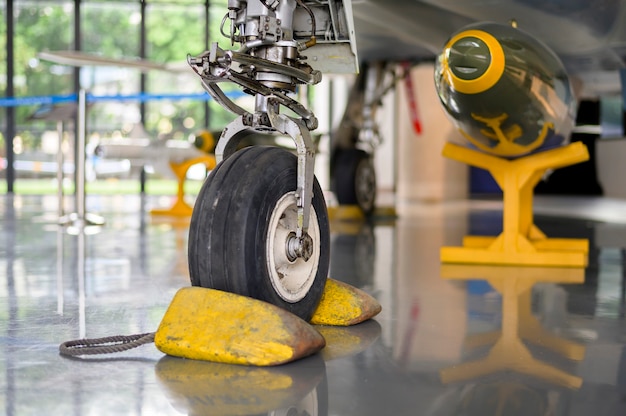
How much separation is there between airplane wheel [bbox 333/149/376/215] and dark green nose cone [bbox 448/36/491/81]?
3494mm

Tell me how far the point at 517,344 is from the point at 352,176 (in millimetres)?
4829

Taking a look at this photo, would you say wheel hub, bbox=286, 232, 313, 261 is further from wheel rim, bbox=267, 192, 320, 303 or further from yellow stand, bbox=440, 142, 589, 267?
yellow stand, bbox=440, 142, 589, 267

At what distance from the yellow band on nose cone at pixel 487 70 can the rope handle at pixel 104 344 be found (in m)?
1.96

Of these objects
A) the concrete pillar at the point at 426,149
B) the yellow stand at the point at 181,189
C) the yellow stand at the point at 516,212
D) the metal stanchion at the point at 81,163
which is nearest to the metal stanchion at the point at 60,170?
the metal stanchion at the point at 81,163

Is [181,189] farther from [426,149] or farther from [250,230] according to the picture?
[250,230]

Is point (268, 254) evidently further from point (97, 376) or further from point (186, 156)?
point (186, 156)

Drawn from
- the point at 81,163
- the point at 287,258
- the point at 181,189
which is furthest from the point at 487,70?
the point at 181,189

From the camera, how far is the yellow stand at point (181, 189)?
7.86 metres

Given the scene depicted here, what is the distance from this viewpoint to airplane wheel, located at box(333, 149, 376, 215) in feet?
23.2

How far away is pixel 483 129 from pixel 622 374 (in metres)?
2.07

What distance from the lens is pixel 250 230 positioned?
2102 mm

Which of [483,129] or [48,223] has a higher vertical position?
[483,129]

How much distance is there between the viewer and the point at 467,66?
3.53 metres

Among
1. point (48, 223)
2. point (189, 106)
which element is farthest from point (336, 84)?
point (48, 223)
